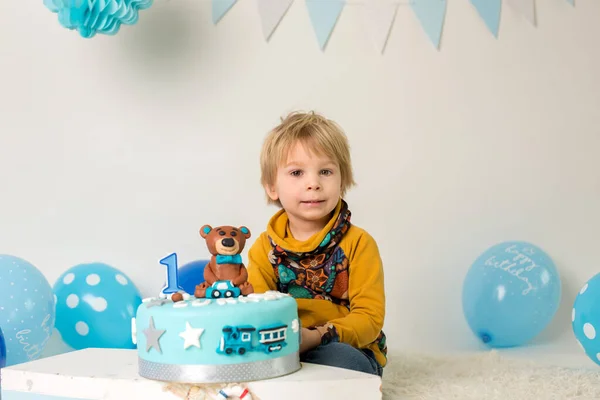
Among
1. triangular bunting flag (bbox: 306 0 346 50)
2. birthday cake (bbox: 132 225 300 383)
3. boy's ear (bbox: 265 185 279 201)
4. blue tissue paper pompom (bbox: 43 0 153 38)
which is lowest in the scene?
birthday cake (bbox: 132 225 300 383)

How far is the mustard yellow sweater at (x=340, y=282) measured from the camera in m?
1.60

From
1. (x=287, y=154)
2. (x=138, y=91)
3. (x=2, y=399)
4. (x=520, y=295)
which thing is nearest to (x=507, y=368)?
(x=520, y=295)

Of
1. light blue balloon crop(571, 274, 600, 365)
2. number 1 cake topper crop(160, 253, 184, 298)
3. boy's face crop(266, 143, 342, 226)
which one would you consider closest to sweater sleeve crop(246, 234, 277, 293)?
boy's face crop(266, 143, 342, 226)

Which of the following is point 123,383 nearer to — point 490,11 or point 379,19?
point 379,19

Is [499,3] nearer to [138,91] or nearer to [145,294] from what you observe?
[138,91]

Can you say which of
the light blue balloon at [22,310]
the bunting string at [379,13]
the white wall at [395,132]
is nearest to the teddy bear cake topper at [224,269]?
the light blue balloon at [22,310]

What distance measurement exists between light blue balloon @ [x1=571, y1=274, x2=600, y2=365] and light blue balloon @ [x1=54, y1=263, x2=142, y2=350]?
4.00ft

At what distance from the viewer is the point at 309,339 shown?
1.47 m

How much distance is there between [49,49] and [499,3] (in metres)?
1.61

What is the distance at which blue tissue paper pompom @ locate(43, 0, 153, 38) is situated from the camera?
7.64ft

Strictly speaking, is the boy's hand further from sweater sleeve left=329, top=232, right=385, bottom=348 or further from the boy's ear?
the boy's ear

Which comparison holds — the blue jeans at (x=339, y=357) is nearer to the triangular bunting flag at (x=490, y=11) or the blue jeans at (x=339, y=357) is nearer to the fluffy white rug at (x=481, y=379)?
the fluffy white rug at (x=481, y=379)

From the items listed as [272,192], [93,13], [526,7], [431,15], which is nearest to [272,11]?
[431,15]

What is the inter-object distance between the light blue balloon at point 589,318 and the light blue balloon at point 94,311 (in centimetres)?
122
